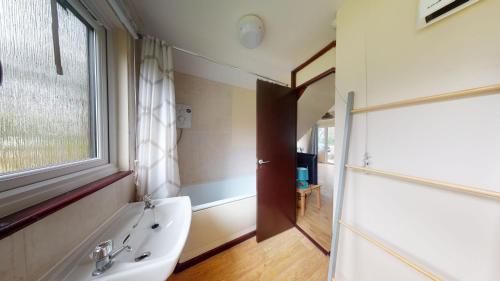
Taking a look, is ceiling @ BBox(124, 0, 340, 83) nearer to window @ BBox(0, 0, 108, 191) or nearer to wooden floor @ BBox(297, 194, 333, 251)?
window @ BBox(0, 0, 108, 191)

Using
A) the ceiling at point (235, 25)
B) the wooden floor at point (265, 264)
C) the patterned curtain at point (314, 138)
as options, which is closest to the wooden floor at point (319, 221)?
the wooden floor at point (265, 264)

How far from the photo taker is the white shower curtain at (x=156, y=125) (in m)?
1.14

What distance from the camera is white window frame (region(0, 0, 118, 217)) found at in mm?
476

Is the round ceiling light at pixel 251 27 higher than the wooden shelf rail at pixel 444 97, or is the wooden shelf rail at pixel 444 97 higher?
the round ceiling light at pixel 251 27

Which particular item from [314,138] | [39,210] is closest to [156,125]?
[39,210]

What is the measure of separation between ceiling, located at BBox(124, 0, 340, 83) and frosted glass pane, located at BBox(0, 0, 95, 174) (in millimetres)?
525

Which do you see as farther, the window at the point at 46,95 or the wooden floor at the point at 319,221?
the wooden floor at the point at 319,221

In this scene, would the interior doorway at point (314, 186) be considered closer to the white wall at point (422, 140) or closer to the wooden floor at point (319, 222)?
the wooden floor at point (319, 222)

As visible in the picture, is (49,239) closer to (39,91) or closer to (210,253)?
(39,91)

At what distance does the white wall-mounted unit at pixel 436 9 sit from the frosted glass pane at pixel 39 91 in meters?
1.72

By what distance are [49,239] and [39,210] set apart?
136mm

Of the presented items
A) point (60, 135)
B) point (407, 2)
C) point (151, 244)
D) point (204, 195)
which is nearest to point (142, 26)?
point (60, 135)

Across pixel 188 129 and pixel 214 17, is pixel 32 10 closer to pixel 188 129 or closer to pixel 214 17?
pixel 214 17

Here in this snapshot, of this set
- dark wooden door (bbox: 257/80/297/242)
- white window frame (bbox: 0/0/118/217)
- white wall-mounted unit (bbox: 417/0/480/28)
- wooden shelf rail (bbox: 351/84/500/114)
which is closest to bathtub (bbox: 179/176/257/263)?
dark wooden door (bbox: 257/80/297/242)
